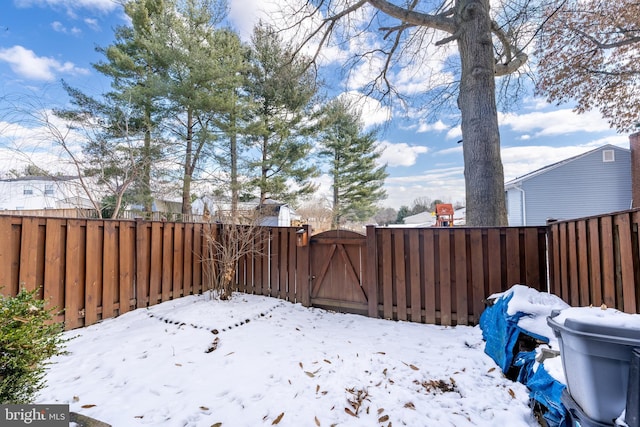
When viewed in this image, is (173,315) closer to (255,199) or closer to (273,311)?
(273,311)

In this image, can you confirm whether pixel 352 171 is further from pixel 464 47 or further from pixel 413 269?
pixel 413 269

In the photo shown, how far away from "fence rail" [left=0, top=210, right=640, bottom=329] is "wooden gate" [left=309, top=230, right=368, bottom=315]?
0.06m

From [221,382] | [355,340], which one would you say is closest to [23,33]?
[221,382]

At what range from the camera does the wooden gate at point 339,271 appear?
14.1 ft

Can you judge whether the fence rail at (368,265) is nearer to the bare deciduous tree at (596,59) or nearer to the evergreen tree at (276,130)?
the bare deciduous tree at (596,59)

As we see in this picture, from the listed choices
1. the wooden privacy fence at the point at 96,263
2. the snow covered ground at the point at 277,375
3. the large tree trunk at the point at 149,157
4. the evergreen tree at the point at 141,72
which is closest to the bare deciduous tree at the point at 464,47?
the snow covered ground at the point at 277,375

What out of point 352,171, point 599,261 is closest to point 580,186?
point 352,171

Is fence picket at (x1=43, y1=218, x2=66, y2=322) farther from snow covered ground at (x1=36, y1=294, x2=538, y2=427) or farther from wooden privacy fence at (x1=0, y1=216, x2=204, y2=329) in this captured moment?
snow covered ground at (x1=36, y1=294, x2=538, y2=427)

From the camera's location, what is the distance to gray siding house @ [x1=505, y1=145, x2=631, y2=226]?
40.0 feet

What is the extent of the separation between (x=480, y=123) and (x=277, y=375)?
191 inches

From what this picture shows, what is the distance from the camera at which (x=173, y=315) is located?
147 inches

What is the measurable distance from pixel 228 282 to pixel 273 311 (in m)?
0.97

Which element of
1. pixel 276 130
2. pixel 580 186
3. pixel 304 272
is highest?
pixel 276 130

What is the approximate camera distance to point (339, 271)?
4457mm
